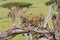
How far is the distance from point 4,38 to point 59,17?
0.68 metres

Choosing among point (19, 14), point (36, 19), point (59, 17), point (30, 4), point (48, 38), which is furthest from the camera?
point (30, 4)

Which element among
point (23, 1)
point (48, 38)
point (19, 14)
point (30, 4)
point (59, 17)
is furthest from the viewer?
point (23, 1)

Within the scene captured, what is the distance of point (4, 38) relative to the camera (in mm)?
2494

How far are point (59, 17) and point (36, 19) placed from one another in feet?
34.1

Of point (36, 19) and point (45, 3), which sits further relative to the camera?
point (45, 3)

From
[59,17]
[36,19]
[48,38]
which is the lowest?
[36,19]

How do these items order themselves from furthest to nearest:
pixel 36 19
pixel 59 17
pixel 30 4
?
pixel 30 4 → pixel 36 19 → pixel 59 17

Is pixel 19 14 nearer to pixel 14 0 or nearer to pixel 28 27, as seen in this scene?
pixel 14 0

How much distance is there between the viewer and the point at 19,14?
552 inches

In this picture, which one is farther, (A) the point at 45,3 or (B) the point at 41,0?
(B) the point at 41,0

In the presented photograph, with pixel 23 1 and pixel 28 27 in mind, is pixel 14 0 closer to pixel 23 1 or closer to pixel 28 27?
pixel 23 1

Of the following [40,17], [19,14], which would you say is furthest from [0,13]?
[40,17]

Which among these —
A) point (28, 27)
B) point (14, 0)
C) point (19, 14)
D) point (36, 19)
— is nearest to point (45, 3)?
point (14, 0)

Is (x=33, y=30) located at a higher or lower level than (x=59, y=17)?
lower
